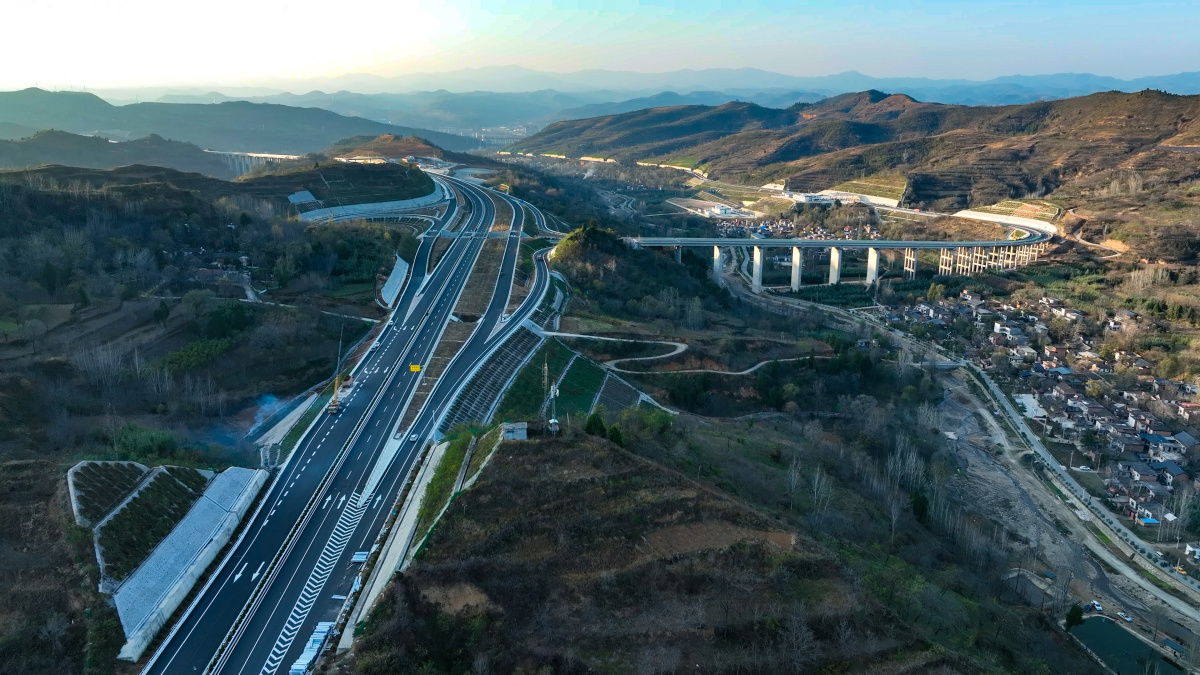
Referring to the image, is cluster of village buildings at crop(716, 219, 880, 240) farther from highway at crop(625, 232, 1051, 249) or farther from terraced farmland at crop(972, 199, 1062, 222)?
terraced farmland at crop(972, 199, 1062, 222)

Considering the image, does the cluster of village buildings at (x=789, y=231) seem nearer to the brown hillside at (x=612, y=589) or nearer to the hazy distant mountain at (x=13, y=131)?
the brown hillside at (x=612, y=589)

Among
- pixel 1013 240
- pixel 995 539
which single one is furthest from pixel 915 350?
pixel 1013 240

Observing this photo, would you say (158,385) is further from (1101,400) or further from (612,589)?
(1101,400)

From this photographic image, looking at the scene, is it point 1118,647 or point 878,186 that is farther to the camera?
point 878,186

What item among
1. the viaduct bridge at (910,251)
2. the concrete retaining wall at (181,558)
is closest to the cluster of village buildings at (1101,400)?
the viaduct bridge at (910,251)

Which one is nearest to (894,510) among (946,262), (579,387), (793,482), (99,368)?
(793,482)

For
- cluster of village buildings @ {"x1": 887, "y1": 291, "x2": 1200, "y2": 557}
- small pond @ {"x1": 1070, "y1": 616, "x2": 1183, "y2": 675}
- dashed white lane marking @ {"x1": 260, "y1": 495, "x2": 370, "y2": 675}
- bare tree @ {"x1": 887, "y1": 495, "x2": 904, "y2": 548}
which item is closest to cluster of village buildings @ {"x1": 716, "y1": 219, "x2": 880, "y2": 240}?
cluster of village buildings @ {"x1": 887, "y1": 291, "x2": 1200, "y2": 557}

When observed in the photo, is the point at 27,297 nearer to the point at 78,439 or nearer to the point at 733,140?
the point at 78,439
